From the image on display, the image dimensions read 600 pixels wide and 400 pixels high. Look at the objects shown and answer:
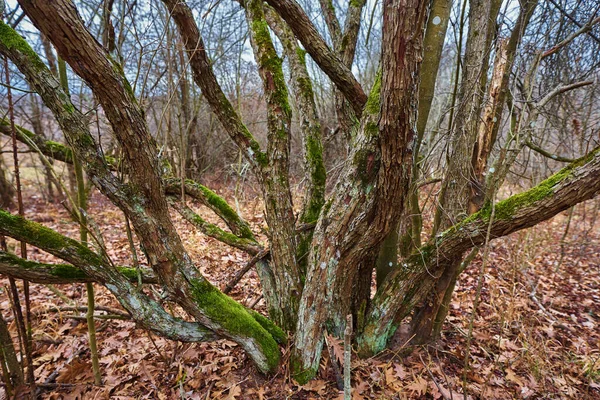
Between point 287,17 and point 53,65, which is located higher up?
point 53,65

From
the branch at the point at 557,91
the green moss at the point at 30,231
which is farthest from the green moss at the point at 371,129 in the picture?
the green moss at the point at 30,231

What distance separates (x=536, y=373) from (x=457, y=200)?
1681 millimetres

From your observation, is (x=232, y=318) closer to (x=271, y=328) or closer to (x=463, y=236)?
(x=271, y=328)

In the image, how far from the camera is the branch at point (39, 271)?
1.78 meters

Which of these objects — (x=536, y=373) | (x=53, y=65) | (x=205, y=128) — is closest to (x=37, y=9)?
(x=536, y=373)

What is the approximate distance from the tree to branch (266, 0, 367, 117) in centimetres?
1

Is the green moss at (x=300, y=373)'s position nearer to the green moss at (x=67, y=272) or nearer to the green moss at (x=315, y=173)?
the green moss at (x=315, y=173)

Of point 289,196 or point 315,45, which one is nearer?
point 315,45

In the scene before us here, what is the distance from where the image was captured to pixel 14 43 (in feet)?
5.06

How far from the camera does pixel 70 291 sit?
13.0 ft

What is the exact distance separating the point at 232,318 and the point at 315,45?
220 cm

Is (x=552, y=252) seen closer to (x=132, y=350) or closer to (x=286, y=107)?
(x=286, y=107)

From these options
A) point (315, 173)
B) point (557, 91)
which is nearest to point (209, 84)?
point (315, 173)

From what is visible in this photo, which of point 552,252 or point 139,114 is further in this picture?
point 552,252
